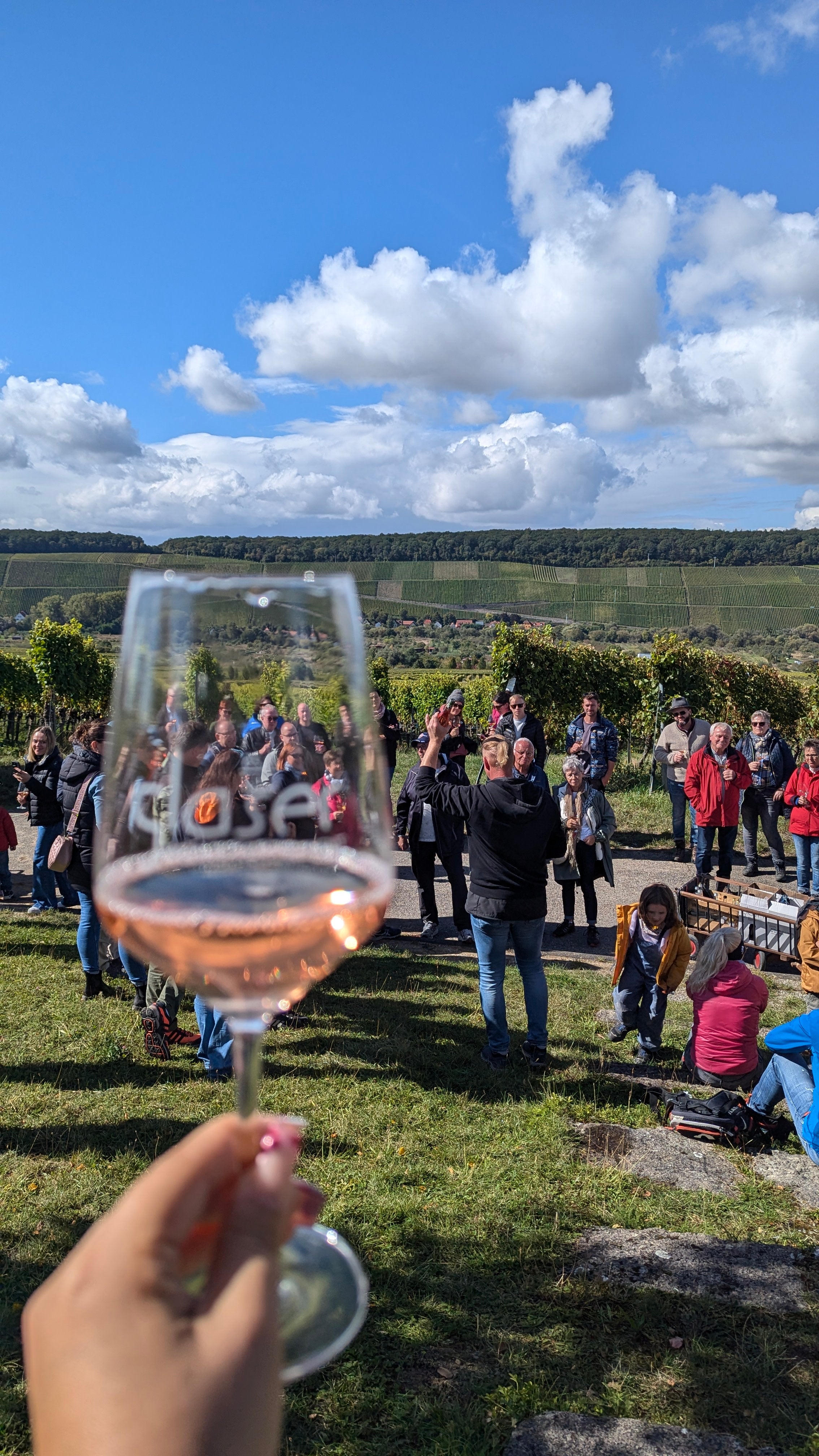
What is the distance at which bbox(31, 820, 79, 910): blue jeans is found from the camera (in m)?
9.62

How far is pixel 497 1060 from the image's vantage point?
6387 millimetres

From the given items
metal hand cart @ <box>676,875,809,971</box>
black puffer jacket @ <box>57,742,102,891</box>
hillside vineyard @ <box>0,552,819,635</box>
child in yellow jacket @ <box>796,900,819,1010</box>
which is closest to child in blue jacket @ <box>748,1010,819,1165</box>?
child in yellow jacket @ <box>796,900,819,1010</box>

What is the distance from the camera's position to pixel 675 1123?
5.65m

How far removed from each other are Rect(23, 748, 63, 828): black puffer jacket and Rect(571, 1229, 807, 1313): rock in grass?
268 inches

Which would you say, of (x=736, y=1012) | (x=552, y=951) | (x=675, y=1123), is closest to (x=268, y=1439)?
(x=675, y=1123)

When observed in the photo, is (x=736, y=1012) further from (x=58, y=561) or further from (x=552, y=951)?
(x=58, y=561)

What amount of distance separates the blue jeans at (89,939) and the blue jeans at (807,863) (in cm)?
812

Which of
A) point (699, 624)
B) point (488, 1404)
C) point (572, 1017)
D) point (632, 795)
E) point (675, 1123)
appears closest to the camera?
point (488, 1404)

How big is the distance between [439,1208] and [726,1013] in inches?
97.6

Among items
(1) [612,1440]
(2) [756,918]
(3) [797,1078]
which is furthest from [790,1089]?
(2) [756,918]

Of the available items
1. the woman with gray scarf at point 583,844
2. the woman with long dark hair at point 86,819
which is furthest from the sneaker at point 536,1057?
the woman with long dark hair at point 86,819

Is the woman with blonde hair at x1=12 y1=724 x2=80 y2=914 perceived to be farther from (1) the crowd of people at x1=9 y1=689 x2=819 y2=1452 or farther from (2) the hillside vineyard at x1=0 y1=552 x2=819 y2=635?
(2) the hillside vineyard at x1=0 y1=552 x2=819 y2=635

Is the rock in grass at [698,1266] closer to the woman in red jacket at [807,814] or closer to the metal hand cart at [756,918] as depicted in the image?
the metal hand cart at [756,918]

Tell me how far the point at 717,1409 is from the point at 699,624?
318 feet
